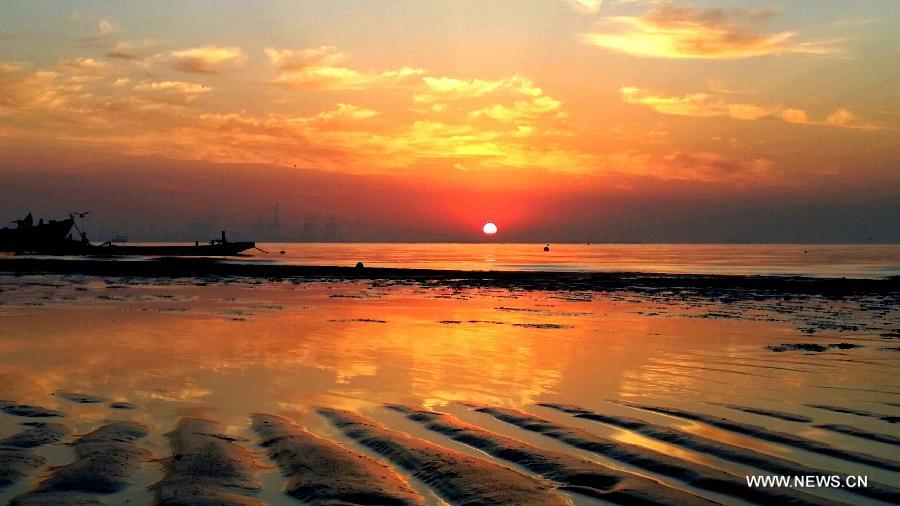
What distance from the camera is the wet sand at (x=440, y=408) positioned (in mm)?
7688

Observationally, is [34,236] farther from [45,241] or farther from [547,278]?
[547,278]

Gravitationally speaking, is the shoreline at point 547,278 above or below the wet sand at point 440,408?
above

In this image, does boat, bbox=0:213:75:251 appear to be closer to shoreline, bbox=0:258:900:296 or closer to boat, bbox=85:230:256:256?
boat, bbox=85:230:256:256

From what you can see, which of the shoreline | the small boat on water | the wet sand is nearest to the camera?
the wet sand

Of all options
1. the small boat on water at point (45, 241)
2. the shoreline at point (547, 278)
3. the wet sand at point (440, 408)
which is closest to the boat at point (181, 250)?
the small boat on water at point (45, 241)

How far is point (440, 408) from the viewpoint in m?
12.0

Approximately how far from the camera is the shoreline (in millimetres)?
49688

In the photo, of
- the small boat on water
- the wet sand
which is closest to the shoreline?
the wet sand

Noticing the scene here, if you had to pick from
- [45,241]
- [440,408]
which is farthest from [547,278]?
[45,241]

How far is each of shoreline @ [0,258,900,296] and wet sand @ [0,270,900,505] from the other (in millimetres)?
20278

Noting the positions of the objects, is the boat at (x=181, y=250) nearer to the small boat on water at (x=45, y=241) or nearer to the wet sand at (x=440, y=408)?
the small boat on water at (x=45, y=241)

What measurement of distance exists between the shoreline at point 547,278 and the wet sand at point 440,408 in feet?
66.5

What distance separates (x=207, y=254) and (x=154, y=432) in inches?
5155

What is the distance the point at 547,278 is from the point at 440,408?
171ft
